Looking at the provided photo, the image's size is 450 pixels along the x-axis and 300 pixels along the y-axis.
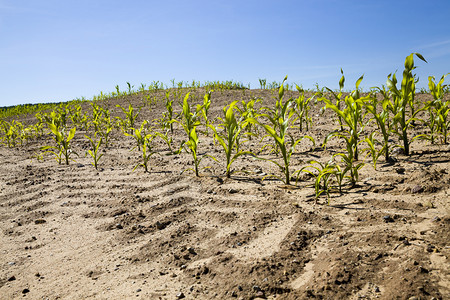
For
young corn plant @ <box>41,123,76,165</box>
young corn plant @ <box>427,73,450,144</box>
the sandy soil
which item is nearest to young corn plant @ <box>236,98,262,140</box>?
the sandy soil

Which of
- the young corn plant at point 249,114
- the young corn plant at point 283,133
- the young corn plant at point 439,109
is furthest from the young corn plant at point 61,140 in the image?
the young corn plant at point 439,109

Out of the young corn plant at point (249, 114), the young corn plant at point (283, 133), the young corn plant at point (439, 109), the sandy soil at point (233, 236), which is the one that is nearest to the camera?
the sandy soil at point (233, 236)

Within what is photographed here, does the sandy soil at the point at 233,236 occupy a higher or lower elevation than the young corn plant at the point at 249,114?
lower

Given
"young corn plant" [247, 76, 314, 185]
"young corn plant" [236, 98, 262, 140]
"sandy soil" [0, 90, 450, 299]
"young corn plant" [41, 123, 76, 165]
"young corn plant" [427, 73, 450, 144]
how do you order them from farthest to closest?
"young corn plant" [41, 123, 76, 165] → "young corn plant" [236, 98, 262, 140] → "young corn plant" [427, 73, 450, 144] → "young corn plant" [247, 76, 314, 185] → "sandy soil" [0, 90, 450, 299]

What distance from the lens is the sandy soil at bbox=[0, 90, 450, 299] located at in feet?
4.30

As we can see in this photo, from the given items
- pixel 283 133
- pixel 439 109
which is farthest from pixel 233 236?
pixel 439 109

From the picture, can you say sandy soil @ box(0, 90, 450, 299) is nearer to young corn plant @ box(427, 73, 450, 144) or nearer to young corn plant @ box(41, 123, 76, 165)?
young corn plant @ box(427, 73, 450, 144)

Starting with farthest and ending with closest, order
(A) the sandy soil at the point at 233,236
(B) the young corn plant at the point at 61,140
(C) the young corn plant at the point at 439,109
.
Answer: (B) the young corn plant at the point at 61,140 → (C) the young corn plant at the point at 439,109 → (A) the sandy soil at the point at 233,236

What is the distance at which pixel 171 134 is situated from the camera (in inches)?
216

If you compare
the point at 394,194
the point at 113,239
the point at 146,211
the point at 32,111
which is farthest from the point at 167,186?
the point at 32,111

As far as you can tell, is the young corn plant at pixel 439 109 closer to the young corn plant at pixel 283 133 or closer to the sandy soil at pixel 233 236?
the sandy soil at pixel 233 236

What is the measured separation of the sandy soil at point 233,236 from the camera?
1.31 m

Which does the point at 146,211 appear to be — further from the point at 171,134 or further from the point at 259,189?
the point at 171,134

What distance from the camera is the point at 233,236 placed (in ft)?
5.92
